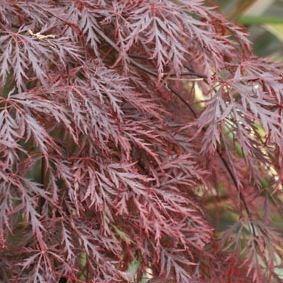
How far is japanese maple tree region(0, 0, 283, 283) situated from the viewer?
0.97m

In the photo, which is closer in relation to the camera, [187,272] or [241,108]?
[241,108]

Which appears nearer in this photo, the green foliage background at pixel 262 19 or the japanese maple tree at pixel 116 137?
the japanese maple tree at pixel 116 137

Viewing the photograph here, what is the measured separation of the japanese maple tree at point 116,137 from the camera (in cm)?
97

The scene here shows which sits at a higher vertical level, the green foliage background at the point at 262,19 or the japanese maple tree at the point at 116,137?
the japanese maple tree at the point at 116,137

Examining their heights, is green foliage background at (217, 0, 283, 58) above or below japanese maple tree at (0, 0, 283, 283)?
below

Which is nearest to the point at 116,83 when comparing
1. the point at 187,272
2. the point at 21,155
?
the point at 21,155

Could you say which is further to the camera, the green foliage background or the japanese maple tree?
the green foliage background

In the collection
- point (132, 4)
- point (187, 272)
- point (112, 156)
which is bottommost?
point (187, 272)

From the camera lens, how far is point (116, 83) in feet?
3.40

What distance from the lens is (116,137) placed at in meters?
0.99

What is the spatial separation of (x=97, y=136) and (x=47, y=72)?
0.40 feet

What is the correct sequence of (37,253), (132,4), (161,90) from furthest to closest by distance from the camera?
1. (161,90)
2. (132,4)
3. (37,253)

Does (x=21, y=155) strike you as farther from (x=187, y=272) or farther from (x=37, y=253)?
(x=187, y=272)

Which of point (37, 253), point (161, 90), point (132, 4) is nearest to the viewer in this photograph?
point (37, 253)
